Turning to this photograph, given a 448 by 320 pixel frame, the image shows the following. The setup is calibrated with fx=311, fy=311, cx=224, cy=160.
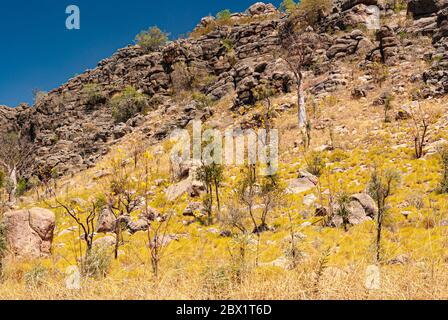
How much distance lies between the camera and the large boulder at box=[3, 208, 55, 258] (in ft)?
29.1

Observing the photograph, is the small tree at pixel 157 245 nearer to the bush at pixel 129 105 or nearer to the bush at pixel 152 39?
the bush at pixel 129 105

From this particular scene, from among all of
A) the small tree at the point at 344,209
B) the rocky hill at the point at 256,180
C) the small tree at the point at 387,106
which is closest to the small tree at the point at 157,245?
the rocky hill at the point at 256,180

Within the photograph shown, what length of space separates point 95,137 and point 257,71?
→ 60.5 feet

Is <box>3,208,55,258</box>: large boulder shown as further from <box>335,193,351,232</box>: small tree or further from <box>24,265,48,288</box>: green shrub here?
<box>335,193,351,232</box>: small tree

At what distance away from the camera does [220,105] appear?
29188mm

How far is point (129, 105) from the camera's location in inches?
1411

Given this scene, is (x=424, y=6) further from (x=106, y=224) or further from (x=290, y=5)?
(x=106, y=224)

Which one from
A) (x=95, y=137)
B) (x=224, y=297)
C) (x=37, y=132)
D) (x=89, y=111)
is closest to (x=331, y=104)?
(x=224, y=297)

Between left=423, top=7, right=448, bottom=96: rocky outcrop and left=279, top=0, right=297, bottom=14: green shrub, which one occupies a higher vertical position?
left=279, top=0, right=297, bottom=14: green shrub

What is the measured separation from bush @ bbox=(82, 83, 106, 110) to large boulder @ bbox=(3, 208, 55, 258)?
1350 inches

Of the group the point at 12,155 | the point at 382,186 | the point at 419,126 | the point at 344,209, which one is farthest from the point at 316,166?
the point at 12,155

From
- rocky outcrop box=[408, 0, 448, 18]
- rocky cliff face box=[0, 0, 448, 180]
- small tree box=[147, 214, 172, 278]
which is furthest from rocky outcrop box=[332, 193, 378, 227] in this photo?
rocky outcrop box=[408, 0, 448, 18]

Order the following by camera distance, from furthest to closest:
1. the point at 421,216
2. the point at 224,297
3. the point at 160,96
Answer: the point at 160,96 < the point at 421,216 < the point at 224,297
